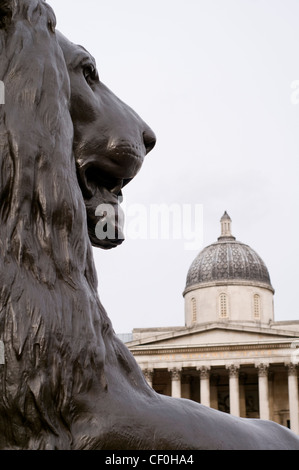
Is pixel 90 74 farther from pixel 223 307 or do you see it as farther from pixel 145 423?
pixel 223 307

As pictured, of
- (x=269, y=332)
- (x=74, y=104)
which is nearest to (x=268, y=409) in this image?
(x=269, y=332)

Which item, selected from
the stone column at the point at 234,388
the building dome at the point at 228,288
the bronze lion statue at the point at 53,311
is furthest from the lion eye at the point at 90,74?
the building dome at the point at 228,288

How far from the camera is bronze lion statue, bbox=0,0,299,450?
1207 mm

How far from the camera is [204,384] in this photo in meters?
40.5

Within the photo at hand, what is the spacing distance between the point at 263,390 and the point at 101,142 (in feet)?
130

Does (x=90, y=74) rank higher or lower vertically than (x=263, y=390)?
lower

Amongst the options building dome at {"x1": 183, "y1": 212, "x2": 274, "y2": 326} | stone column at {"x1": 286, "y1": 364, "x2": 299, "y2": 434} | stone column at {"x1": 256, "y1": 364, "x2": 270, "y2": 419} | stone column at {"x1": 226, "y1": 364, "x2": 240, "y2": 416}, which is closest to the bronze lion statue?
stone column at {"x1": 286, "y1": 364, "x2": 299, "y2": 434}

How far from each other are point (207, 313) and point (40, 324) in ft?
141

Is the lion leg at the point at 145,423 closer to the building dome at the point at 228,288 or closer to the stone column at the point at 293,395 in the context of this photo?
the stone column at the point at 293,395

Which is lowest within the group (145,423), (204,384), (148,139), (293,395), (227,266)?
(145,423)

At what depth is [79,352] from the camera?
124 cm

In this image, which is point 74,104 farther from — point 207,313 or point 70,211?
point 207,313

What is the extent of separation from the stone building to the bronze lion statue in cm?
3696

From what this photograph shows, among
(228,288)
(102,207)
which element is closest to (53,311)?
(102,207)
